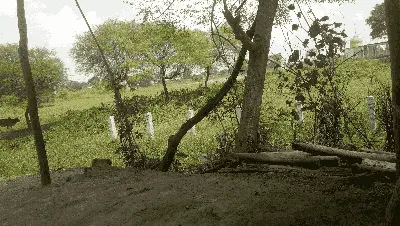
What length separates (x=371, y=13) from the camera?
4184 centimetres

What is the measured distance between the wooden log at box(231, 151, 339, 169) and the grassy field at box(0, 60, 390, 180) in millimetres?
2160

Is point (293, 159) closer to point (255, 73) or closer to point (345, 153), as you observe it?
point (345, 153)

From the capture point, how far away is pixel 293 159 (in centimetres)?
519

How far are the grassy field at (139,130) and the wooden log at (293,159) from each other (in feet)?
7.09

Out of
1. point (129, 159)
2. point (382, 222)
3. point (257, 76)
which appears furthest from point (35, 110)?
point (382, 222)

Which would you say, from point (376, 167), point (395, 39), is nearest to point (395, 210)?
point (395, 39)

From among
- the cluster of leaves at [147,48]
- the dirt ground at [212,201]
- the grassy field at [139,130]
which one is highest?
the cluster of leaves at [147,48]

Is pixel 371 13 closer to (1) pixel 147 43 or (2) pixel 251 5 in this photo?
(1) pixel 147 43

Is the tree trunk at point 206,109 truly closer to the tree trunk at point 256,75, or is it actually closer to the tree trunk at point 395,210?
the tree trunk at point 256,75

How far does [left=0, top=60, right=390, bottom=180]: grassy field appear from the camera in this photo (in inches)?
457

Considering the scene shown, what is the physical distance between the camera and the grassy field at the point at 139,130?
11606 mm

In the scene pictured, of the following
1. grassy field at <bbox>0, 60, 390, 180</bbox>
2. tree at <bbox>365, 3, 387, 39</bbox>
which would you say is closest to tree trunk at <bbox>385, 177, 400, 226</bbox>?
grassy field at <bbox>0, 60, 390, 180</bbox>

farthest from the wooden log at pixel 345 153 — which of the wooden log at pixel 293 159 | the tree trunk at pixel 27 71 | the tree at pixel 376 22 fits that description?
the tree at pixel 376 22

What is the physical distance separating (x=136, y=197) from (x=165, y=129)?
12815 millimetres
